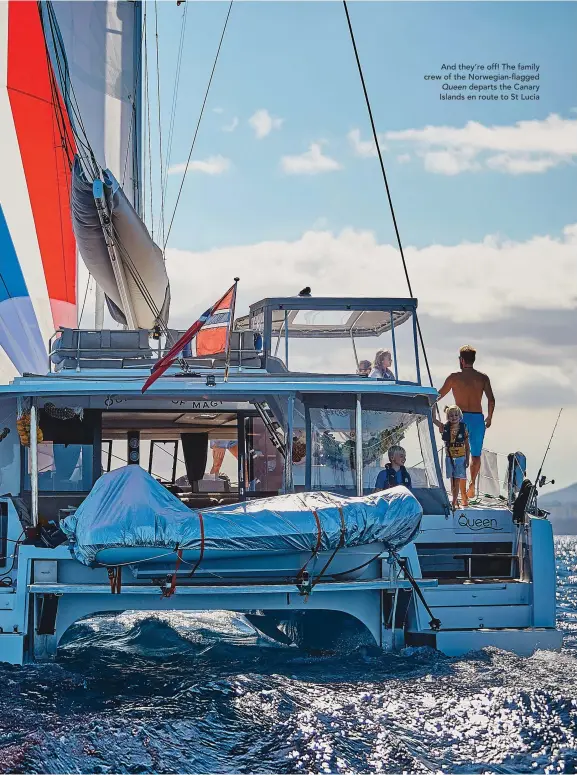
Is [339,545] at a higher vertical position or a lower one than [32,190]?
lower

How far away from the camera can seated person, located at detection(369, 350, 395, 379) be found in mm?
12008

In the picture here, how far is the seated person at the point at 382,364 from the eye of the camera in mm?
12008

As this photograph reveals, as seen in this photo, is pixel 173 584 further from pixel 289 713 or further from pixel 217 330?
pixel 217 330

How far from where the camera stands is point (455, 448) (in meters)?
11.4

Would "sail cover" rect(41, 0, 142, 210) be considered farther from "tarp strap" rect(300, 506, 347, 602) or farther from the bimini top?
"tarp strap" rect(300, 506, 347, 602)

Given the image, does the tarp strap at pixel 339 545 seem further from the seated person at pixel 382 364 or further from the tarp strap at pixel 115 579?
the seated person at pixel 382 364

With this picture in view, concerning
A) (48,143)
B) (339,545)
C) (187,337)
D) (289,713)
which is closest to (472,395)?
(339,545)

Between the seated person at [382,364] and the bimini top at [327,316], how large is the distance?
42cm

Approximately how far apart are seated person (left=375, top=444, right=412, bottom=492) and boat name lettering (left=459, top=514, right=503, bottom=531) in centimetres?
81

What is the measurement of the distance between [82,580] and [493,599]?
13.3 ft

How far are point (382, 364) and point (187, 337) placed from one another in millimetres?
3205

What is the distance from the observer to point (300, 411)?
36.6 ft

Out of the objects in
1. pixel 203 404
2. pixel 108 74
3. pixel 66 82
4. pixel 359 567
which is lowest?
pixel 359 567

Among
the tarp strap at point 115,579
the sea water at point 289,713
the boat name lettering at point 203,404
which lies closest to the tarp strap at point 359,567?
the sea water at point 289,713
